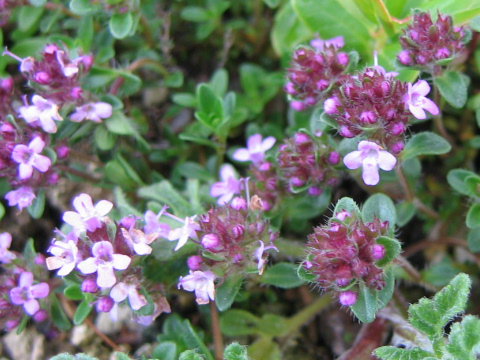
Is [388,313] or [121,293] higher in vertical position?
[121,293]

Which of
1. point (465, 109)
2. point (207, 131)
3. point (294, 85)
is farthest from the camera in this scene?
point (465, 109)

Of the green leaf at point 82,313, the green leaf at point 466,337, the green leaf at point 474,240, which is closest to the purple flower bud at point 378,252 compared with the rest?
the green leaf at point 466,337

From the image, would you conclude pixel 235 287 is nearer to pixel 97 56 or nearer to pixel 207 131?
pixel 207 131

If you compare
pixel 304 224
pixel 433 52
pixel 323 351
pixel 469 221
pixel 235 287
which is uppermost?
pixel 433 52

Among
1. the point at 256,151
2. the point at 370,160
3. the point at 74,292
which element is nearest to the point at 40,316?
the point at 74,292

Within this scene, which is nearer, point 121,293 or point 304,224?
point 121,293

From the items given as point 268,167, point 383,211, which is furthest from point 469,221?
point 268,167

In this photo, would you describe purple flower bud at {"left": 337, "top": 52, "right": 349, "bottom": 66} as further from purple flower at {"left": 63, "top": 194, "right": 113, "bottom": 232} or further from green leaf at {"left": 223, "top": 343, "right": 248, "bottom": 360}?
green leaf at {"left": 223, "top": 343, "right": 248, "bottom": 360}

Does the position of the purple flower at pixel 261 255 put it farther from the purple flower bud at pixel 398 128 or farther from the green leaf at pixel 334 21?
the green leaf at pixel 334 21
